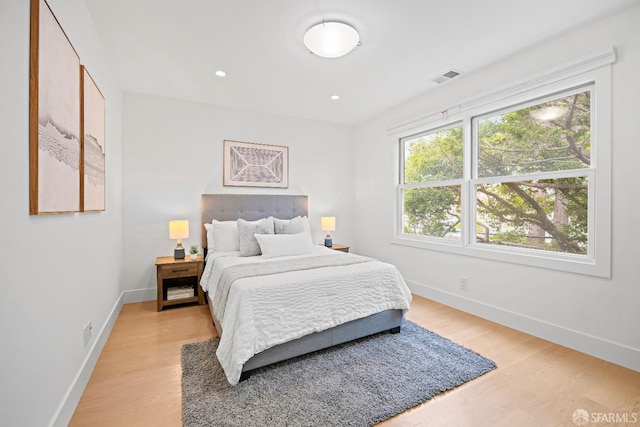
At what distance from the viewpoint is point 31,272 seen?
47.6 inches

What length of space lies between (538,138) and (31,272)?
147 inches

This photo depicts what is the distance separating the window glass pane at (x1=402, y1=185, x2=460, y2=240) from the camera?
353cm

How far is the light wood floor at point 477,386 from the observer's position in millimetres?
1639

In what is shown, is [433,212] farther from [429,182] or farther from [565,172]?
[565,172]

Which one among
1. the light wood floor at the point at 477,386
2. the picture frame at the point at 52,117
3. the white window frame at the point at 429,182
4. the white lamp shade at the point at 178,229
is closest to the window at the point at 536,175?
the white window frame at the point at 429,182

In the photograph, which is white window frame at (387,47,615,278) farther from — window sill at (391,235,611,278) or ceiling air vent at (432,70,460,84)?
ceiling air vent at (432,70,460,84)

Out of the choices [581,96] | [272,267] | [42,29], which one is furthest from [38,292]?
[581,96]

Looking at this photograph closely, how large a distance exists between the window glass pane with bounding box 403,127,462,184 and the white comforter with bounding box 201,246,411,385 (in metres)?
1.65

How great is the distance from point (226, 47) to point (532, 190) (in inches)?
123

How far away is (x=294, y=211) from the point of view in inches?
175

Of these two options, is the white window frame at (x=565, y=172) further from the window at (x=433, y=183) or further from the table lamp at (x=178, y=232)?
the table lamp at (x=178, y=232)

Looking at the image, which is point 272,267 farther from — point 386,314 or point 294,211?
point 294,211

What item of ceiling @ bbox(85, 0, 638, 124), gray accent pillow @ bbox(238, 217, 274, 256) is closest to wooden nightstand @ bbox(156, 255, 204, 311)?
gray accent pillow @ bbox(238, 217, 274, 256)

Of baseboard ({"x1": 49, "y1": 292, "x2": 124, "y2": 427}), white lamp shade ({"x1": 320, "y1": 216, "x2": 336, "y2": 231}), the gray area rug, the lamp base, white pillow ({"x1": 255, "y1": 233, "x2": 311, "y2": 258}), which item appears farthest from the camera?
white lamp shade ({"x1": 320, "y1": 216, "x2": 336, "y2": 231})
